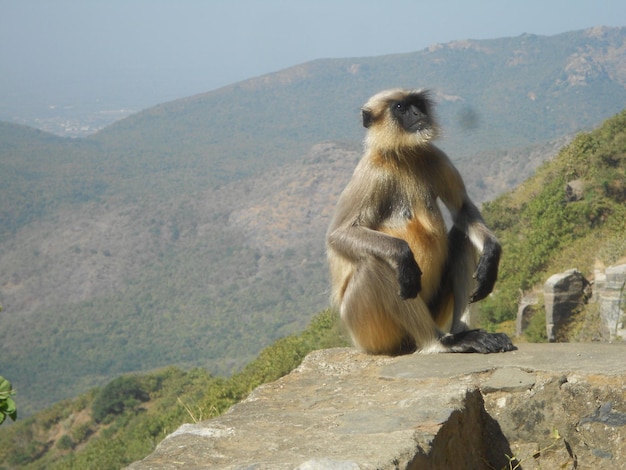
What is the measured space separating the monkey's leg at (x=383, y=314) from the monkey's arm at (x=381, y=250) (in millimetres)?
71

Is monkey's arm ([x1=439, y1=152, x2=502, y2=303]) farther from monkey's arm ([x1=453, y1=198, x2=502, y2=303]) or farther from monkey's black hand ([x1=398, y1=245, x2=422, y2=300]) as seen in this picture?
monkey's black hand ([x1=398, y1=245, x2=422, y2=300])

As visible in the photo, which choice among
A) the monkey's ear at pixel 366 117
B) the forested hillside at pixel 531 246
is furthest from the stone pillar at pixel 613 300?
the monkey's ear at pixel 366 117

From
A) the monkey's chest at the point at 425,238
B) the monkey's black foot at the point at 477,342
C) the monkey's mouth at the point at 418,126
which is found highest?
the monkey's mouth at the point at 418,126

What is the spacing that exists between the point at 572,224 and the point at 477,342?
768 inches

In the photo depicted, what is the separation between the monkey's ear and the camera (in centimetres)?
611

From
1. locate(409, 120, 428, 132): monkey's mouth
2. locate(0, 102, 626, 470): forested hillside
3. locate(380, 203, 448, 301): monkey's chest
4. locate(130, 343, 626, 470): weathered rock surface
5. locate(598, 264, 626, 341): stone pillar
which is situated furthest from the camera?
locate(0, 102, 626, 470): forested hillside

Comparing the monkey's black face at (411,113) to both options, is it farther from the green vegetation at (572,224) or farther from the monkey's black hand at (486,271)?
the green vegetation at (572,224)

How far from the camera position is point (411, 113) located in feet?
19.6

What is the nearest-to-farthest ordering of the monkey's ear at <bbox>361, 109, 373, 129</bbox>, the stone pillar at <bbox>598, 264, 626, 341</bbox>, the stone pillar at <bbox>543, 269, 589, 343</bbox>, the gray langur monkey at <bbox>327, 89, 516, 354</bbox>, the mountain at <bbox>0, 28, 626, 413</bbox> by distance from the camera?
1. the gray langur monkey at <bbox>327, 89, 516, 354</bbox>
2. the monkey's ear at <bbox>361, 109, 373, 129</bbox>
3. the stone pillar at <bbox>598, 264, 626, 341</bbox>
4. the stone pillar at <bbox>543, 269, 589, 343</bbox>
5. the mountain at <bbox>0, 28, 626, 413</bbox>

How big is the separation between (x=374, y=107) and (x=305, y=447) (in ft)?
11.4

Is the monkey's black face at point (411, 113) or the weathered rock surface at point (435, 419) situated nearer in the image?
the weathered rock surface at point (435, 419)

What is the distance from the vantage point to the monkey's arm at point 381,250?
5211mm

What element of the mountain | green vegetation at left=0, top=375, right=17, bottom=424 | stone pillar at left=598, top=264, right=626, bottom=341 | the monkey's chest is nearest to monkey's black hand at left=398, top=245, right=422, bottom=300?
the monkey's chest

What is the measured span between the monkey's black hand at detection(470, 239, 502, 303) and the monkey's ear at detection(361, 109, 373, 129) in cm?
132
